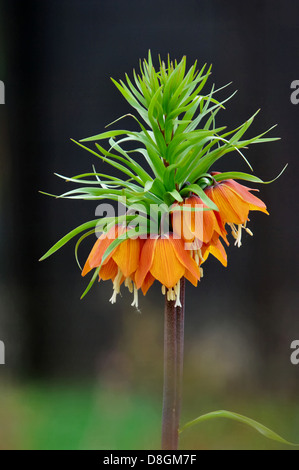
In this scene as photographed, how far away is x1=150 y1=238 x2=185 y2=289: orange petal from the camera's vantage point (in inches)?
24.2

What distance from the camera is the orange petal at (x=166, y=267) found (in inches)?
A: 24.2

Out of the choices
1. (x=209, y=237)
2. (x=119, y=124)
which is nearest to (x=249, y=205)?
(x=209, y=237)

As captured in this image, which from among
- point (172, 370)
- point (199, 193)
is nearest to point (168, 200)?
point (199, 193)

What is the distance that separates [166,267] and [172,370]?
0.14m

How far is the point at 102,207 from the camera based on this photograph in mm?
745

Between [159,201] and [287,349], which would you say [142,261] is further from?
[287,349]

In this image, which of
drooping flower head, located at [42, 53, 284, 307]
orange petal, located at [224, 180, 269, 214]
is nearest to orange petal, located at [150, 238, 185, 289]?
drooping flower head, located at [42, 53, 284, 307]

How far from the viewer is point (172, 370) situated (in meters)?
0.66

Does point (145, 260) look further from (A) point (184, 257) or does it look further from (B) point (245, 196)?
(B) point (245, 196)

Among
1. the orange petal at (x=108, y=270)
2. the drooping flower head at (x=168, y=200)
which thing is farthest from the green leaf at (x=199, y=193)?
the orange petal at (x=108, y=270)

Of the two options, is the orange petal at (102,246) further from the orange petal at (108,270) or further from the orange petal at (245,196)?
the orange petal at (245,196)

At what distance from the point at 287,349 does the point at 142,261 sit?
1518mm

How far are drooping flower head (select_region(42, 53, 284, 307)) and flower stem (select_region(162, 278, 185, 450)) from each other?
30 mm

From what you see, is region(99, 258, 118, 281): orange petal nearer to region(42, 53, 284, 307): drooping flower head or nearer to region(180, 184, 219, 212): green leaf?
region(42, 53, 284, 307): drooping flower head
